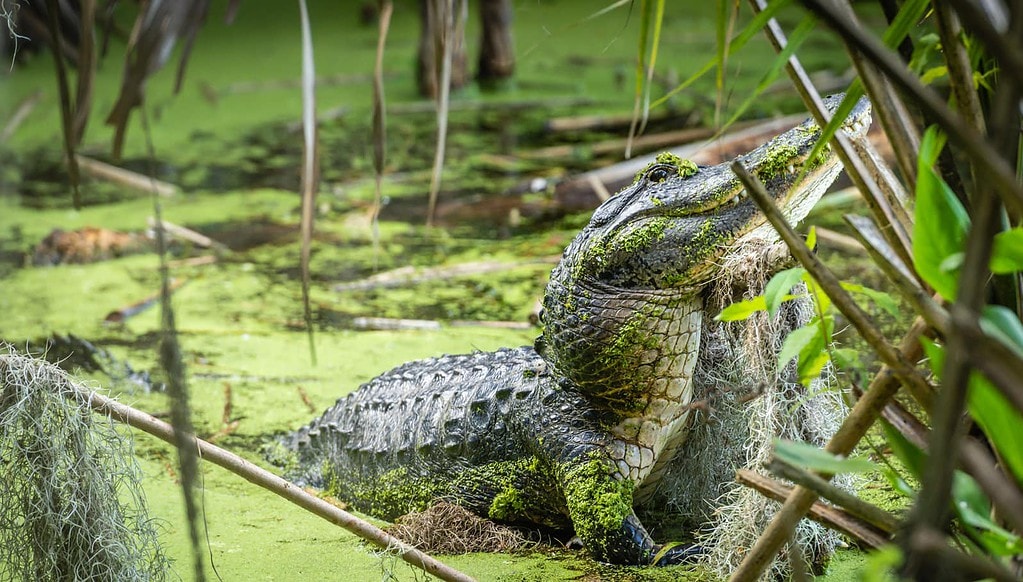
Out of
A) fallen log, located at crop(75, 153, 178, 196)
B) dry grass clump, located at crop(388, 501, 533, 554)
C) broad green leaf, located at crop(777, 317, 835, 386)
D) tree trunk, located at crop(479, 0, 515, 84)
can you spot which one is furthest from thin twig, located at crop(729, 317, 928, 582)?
tree trunk, located at crop(479, 0, 515, 84)

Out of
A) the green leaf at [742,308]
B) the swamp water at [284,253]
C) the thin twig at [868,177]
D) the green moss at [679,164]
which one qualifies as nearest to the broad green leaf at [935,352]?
the thin twig at [868,177]

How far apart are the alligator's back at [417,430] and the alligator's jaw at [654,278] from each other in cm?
27

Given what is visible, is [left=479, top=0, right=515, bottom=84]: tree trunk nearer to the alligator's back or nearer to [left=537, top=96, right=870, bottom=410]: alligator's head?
the alligator's back

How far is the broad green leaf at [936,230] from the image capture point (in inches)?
44.7

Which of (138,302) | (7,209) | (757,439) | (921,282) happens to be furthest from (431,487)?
(7,209)

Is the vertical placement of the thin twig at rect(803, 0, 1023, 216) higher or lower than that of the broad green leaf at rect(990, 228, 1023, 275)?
higher

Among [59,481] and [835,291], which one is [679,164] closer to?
[835,291]

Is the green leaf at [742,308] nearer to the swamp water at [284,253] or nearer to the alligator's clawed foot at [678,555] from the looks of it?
the swamp water at [284,253]

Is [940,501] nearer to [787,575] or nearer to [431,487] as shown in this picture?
[787,575]

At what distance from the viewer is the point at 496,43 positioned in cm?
849

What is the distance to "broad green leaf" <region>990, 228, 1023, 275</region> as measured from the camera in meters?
1.08

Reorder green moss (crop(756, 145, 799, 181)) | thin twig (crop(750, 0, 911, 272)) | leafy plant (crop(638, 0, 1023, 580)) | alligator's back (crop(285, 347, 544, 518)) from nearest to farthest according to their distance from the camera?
leafy plant (crop(638, 0, 1023, 580))
thin twig (crop(750, 0, 911, 272))
green moss (crop(756, 145, 799, 181))
alligator's back (crop(285, 347, 544, 518))

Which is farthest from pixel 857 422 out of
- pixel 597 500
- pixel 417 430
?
pixel 417 430

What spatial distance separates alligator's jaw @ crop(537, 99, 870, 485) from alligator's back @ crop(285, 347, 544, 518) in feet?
0.88
